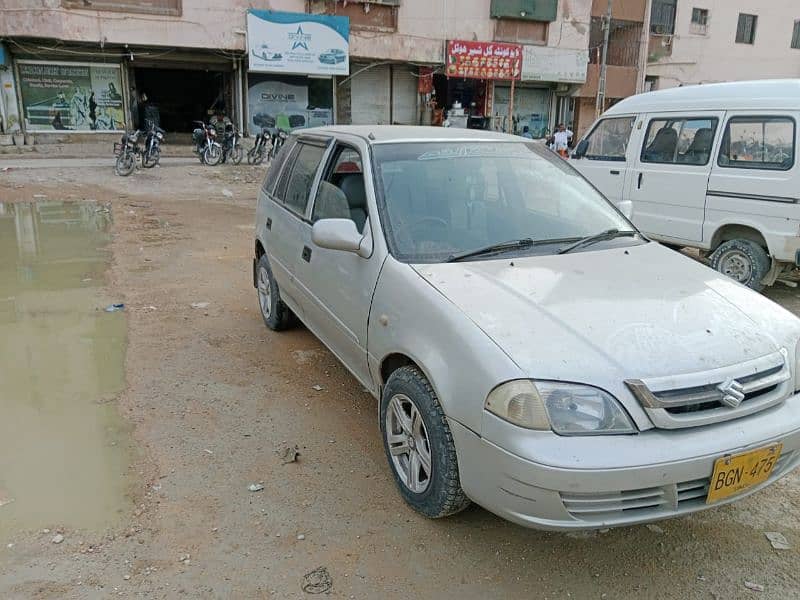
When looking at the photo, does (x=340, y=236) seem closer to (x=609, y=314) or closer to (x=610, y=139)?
(x=609, y=314)

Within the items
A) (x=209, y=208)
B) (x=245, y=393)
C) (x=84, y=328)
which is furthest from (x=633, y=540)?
(x=209, y=208)

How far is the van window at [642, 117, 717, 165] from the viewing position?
23.0ft

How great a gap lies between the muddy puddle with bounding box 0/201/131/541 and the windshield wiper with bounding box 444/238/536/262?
1.99 meters

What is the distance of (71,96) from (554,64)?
57.9ft

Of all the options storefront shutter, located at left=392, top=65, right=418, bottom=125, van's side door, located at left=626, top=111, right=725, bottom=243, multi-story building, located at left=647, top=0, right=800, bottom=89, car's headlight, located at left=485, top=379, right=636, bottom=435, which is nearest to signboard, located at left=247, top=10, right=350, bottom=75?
storefront shutter, located at left=392, top=65, right=418, bottom=125

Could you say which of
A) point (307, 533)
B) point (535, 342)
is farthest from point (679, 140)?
point (307, 533)

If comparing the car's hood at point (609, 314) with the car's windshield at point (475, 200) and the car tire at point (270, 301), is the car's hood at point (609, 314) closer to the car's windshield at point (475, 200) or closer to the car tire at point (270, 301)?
the car's windshield at point (475, 200)

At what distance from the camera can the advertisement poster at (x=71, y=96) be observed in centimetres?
2047

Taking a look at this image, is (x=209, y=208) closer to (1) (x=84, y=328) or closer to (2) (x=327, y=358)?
(1) (x=84, y=328)

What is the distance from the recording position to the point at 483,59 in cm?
2456

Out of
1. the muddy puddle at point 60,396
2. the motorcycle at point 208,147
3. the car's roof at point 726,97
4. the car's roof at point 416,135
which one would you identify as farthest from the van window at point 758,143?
the motorcycle at point 208,147

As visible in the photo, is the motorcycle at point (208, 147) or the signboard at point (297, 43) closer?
the motorcycle at point (208, 147)

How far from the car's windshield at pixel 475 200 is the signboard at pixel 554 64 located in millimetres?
23218

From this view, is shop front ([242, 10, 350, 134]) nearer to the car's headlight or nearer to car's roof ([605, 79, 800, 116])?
car's roof ([605, 79, 800, 116])
